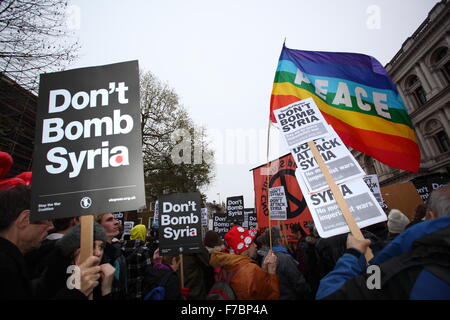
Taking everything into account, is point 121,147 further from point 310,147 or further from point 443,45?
point 443,45

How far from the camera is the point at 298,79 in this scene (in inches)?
154

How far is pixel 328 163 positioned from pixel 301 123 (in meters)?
0.56

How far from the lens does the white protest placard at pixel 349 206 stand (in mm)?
2047

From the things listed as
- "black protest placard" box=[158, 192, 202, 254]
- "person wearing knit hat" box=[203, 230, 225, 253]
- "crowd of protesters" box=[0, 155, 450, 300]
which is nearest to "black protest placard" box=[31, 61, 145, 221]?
"crowd of protesters" box=[0, 155, 450, 300]

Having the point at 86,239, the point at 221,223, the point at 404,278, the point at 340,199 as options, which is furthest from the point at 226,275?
the point at 221,223

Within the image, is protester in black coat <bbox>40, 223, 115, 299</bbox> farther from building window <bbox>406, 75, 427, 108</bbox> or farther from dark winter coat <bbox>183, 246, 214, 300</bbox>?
building window <bbox>406, 75, 427, 108</bbox>

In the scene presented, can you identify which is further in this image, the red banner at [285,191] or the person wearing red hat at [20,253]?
the red banner at [285,191]

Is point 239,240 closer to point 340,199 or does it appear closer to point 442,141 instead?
point 340,199

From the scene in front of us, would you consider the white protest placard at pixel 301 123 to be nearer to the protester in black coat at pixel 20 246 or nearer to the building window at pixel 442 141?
the protester in black coat at pixel 20 246

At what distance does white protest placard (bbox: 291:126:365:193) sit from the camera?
7.46 feet

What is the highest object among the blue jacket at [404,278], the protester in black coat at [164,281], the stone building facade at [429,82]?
the stone building facade at [429,82]

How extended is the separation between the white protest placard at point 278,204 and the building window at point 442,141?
27556 millimetres

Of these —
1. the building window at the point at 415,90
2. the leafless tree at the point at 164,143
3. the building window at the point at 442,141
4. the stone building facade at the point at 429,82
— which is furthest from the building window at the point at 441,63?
the leafless tree at the point at 164,143

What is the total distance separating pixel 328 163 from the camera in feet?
7.81
